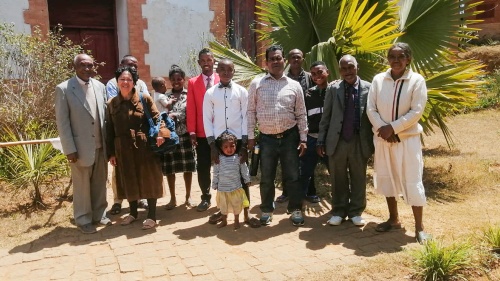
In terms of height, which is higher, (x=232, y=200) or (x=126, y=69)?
(x=126, y=69)

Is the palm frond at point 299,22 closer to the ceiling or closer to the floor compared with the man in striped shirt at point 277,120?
closer to the ceiling

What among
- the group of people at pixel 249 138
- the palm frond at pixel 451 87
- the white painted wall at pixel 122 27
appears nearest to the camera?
the group of people at pixel 249 138

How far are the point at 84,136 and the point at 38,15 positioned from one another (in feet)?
16.3

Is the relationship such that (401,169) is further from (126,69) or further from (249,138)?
(126,69)

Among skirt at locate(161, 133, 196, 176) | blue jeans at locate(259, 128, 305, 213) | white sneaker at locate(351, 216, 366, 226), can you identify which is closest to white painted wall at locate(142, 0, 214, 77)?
skirt at locate(161, 133, 196, 176)

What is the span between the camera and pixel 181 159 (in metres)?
4.88

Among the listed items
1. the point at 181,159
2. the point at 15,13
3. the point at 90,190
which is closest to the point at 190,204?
the point at 181,159

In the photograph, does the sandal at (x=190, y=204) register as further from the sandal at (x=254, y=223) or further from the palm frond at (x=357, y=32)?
the palm frond at (x=357, y=32)

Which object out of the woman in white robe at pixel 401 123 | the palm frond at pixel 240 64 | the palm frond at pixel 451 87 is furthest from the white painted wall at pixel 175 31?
the woman in white robe at pixel 401 123

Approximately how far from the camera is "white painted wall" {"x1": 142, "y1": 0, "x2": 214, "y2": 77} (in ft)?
30.0

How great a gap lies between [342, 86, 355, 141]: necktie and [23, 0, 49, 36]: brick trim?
6.41 m

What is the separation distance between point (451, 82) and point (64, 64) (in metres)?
5.66

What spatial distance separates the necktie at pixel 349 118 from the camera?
4.13 metres

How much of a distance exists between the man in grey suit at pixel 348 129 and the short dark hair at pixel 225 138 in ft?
2.73
